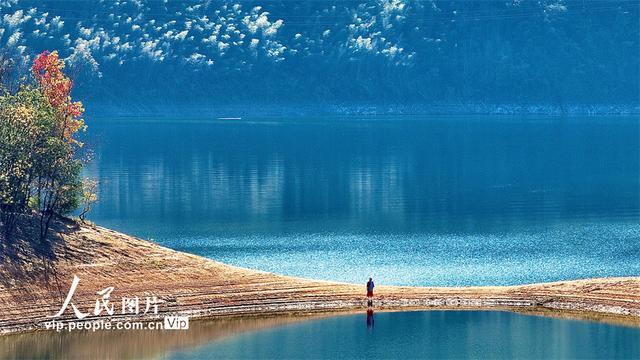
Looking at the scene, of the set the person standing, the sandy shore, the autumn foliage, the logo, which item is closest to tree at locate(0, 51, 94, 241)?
the autumn foliage

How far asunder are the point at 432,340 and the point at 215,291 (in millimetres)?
12673

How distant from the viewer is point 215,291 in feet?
255

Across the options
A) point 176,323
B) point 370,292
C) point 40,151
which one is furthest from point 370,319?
point 40,151

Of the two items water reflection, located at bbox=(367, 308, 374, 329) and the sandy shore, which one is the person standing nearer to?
the sandy shore

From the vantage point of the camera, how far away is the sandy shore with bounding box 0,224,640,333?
75062 millimetres

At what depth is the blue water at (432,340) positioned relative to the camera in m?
68.2

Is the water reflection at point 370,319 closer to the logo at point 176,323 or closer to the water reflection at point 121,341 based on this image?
the water reflection at point 121,341

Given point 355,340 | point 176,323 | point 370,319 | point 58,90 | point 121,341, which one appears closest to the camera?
point 355,340

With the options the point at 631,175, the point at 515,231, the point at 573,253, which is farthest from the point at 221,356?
the point at 631,175

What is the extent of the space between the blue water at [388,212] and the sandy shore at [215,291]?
10271mm

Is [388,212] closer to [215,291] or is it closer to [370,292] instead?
[370,292]

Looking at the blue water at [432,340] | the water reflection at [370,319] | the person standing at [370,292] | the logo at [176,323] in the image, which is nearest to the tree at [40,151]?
the logo at [176,323]

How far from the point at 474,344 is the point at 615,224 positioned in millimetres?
51764

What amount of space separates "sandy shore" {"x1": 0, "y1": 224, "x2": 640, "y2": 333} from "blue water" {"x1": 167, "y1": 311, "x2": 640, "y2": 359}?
6.85 ft
